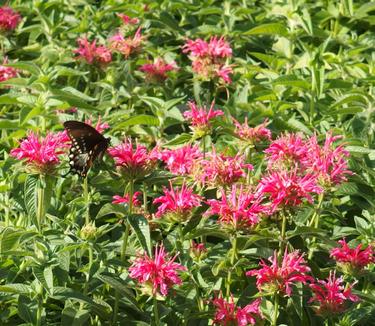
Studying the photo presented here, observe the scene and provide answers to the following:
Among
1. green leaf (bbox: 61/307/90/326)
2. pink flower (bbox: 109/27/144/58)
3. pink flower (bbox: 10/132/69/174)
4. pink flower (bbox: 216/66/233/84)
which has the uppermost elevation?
pink flower (bbox: 10/132/69/174)

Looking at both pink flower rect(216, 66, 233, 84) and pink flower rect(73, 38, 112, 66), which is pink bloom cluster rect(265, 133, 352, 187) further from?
pink flower rect(73, 38, 112, 66)

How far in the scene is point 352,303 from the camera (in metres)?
2.42

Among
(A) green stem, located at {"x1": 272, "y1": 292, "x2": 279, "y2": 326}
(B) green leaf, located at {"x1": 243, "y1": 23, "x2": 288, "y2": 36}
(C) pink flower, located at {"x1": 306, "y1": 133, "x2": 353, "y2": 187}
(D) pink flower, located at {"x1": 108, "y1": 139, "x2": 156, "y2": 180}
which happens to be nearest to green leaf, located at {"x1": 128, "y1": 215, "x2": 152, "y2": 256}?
(D) pink flower, located at {"x1": 108, "y1": 139, "x2": 156, "y2": 180}

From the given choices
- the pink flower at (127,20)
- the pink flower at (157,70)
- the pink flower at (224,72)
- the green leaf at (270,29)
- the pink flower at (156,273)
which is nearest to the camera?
the pink flower at (156,273)

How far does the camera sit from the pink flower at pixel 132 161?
2369 millimetres

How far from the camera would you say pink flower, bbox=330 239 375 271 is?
2.39 m

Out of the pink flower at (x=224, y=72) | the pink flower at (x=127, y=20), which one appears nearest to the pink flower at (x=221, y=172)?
the pink flower at (x=224, y=72)

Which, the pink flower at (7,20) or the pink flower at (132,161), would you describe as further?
the pink flower at (7,20)

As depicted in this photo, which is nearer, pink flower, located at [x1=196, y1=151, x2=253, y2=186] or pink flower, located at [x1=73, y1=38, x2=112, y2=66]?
pink flower, located at [x1=196, y1=151, x2=253, y2=186]

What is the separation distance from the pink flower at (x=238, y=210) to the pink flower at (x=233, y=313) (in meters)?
0.19

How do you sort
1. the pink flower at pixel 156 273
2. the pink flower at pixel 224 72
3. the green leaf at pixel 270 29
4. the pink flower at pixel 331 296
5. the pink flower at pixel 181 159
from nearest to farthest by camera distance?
1. the pink flower at pixel 156 273
2. the pink flower at pixel 331 296
3. the pink flower at pixel 181 159
4. the pink flower at pixel 224 72
5. the green leaf at pixel 270 29

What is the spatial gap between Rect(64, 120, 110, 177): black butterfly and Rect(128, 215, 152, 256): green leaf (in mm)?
253

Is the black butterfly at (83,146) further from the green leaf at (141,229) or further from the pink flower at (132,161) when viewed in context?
the green leaf at (141,229)

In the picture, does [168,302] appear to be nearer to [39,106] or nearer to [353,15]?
[39,106]
